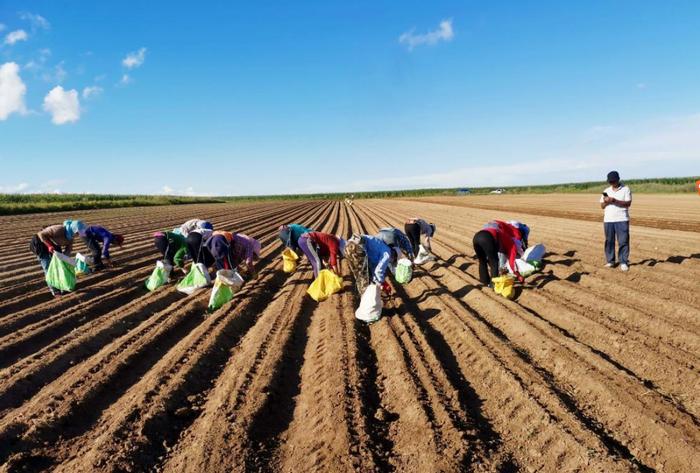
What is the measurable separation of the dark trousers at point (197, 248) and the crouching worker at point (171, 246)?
17.9 inches

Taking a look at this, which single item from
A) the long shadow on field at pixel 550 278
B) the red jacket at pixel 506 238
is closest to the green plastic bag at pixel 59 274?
the red jacket at pixel 506 238

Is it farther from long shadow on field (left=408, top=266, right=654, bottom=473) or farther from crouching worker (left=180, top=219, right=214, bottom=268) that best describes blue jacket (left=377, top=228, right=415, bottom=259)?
crouching worker (left=180, top=219, right=214, bottom=268)

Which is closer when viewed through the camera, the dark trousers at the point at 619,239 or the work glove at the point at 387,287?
the work glove at the point at 387,287

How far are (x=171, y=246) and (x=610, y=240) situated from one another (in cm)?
753

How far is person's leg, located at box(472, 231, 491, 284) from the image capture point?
5.87 m

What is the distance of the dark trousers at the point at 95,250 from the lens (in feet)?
28.2

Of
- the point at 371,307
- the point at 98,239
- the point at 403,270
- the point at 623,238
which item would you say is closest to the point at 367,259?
the point at 371,307

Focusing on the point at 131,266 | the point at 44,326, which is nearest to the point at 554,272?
the point at 44,326

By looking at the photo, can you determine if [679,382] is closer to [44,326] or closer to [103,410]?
[103,410]

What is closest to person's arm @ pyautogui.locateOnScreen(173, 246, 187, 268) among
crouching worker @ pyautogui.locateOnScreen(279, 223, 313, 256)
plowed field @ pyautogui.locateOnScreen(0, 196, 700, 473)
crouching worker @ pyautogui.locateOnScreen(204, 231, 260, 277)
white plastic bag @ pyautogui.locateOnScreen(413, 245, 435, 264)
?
crouching worker @ pyautogui.locateOnScreen(204, 231, 260, 277)

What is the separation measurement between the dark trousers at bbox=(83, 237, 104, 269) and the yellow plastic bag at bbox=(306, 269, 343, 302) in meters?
5.32

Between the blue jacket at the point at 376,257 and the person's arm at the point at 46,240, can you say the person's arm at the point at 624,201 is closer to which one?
the blue jacket at the point at 376,257

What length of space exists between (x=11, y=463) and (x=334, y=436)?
6.99 ft

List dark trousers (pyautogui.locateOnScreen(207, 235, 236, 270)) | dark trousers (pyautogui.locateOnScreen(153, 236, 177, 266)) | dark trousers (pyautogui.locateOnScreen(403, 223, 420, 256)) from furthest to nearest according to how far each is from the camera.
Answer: dark trousers (pyautogui.locateOnScreen(403, 223, 420, 256))
dark trousers (pyautogui.locateOnScreen(153, 236, 177, 266))
dark trousers (pyautogui.locateOnScreen(207, 235, 236, 270))
